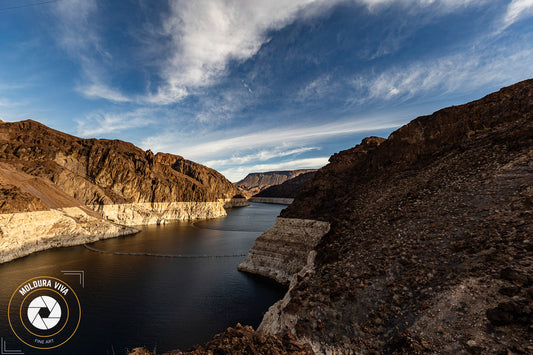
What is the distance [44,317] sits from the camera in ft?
55.5

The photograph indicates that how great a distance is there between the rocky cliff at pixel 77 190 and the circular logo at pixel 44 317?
1619cm

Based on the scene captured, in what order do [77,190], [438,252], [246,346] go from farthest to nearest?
[77,190]
[438,252]
[246,346]

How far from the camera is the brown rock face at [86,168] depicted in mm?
60291

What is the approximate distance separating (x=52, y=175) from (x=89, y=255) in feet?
133

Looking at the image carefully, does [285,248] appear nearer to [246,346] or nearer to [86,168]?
[246,346]

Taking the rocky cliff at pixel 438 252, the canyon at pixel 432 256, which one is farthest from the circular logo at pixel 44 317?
the canyon at pixel 432 256

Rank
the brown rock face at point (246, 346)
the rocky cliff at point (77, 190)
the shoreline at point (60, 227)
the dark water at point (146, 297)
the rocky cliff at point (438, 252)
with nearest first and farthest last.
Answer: the rocky cliff at point (438, 252), the brown rock face at point (246, 346), the dark water at point (146, 297), the shoreline at point (60, 227), the rocky cliff at point (77, 190)

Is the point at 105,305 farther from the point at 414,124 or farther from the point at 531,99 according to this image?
the point at 531,99

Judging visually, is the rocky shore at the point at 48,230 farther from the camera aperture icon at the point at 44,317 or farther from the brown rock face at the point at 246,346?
the brown rock face at the point at 246,346

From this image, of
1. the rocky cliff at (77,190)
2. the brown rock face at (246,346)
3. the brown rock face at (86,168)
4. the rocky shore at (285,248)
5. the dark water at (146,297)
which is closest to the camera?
the brown rock face at (246,346)

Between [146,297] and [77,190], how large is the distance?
61662mm

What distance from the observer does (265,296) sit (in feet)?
69.4

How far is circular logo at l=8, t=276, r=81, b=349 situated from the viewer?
14.9 meters

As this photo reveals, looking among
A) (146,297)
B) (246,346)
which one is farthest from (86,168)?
(246,346)
